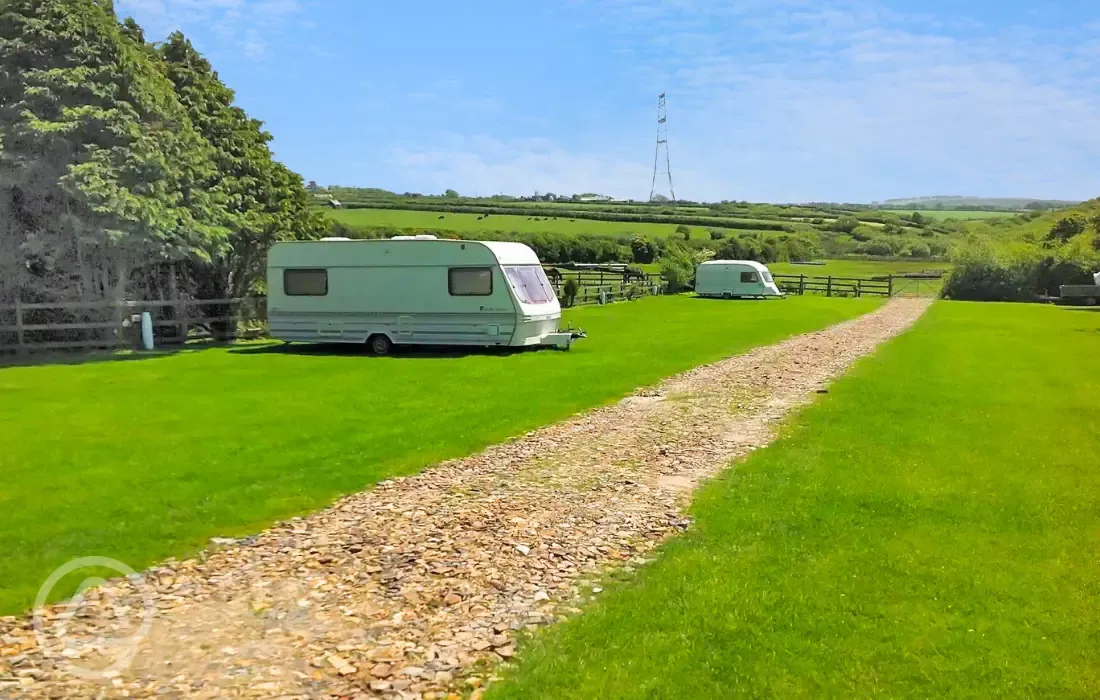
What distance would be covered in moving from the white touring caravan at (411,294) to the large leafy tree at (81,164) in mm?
2892

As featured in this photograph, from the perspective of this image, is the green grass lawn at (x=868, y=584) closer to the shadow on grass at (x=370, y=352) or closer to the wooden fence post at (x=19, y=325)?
the shadow on grass at (x=370, y=352)

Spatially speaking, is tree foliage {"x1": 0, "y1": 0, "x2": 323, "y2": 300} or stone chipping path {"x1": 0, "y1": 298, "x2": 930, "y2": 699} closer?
stone chipping path {"x1": 0, "y1": 298, "x2": 930, "y2": 699}

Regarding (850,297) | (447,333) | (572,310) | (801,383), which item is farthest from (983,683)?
(850,297)

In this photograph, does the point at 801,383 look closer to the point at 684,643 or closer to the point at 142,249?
the point at 684,643

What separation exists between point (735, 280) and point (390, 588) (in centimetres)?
4169

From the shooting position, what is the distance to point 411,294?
1931 cm

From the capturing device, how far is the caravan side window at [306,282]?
20000mm

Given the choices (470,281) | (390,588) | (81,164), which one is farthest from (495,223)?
(390,588)

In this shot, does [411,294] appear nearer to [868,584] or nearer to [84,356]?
[84,356]

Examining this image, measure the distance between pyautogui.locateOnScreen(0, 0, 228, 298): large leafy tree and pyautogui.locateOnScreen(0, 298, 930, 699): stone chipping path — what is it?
1428cm

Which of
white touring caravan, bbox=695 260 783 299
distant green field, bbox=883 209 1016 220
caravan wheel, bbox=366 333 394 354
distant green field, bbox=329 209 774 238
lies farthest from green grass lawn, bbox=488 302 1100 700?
distant green field, bbox=883 209 1016 220

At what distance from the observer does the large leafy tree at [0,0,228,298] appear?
1898 cm

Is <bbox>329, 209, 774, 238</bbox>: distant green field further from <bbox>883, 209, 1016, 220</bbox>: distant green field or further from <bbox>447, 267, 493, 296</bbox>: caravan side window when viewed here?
<bbox>883, 209, 1016, 220</bbox>: distant green field

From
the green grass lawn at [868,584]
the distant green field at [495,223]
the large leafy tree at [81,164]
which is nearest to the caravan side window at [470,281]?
the large leafy tree at [81,164]
